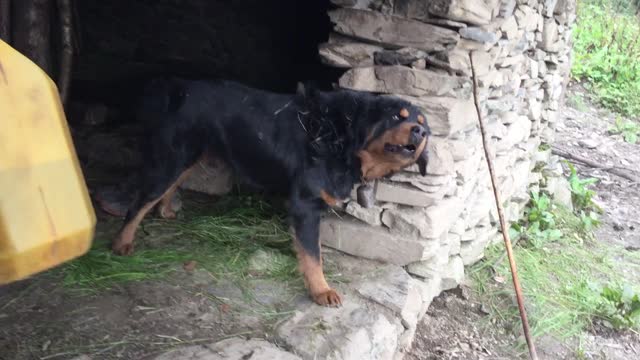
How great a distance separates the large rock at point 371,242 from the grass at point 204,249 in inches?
11.6

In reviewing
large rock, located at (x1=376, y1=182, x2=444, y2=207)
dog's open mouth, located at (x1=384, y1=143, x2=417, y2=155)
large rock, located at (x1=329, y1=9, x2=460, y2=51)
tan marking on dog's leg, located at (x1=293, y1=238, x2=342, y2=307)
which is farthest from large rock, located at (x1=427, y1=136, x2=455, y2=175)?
tan marking on dog's leg, located at (x1=293, y1=238, x2=342, y2=307)

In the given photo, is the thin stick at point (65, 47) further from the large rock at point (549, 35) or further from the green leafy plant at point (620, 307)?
the green leafy plant at point (620, 307)

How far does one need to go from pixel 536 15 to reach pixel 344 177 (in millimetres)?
2473

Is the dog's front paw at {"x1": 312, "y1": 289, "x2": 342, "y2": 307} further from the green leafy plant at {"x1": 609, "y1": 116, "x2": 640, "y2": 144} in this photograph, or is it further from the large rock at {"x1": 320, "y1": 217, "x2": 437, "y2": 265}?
the green leafy plant at {"x1": 609, "y1": 116, "x2": 640, "y2": 144}

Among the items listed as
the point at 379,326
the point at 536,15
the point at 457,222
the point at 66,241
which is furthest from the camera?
the point at 536,15

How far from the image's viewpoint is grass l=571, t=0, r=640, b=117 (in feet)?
32.1

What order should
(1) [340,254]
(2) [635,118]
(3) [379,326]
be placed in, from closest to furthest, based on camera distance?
(3) [379,326], (1) [340,254], (2) [635,118]

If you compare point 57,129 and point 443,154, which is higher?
point 57,129

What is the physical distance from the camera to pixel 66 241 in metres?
0.84

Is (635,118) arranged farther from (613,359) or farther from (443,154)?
(443,154)

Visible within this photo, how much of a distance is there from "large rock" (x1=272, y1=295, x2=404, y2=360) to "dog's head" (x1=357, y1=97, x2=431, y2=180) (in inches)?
31.7

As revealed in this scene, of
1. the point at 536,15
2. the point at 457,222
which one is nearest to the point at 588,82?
the point at 536,15

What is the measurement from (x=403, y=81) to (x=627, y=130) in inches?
278

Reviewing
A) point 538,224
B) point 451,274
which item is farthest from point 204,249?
point 538,224
